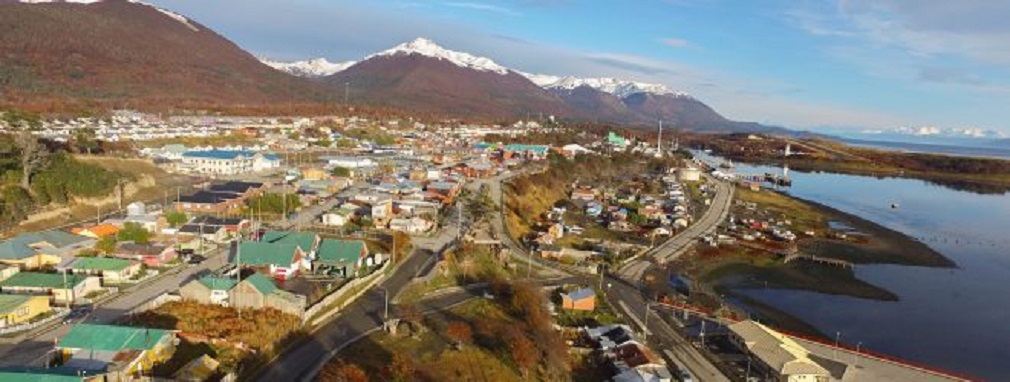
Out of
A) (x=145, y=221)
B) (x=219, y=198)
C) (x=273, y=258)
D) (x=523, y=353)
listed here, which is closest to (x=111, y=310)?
(x=273, y=258)

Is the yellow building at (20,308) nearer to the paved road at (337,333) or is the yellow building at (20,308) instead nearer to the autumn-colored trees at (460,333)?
the paved road at (337,333)

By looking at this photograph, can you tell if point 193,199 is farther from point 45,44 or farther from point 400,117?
point 45,44

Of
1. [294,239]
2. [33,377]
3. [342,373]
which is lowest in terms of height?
[342,373]

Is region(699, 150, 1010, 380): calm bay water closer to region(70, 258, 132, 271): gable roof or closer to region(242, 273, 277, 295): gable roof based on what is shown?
region(242, 273, 277, 295): gable roof

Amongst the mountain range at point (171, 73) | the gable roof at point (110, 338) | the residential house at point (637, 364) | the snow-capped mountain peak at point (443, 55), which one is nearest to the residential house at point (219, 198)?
the gable roof at point (110, 338)

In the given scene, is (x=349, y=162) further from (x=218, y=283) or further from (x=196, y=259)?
(x=218, y=283)
